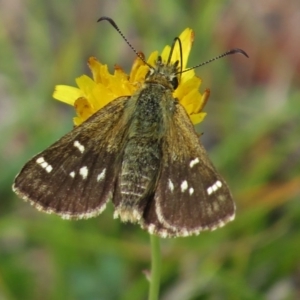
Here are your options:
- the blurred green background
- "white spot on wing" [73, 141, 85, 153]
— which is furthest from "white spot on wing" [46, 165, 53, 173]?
the blurred green background

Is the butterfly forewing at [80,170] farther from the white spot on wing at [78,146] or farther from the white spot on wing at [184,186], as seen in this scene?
the white spot on wing at [184,186]

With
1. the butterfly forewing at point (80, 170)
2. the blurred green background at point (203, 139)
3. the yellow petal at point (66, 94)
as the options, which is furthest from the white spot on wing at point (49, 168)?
the blurred green background at point (203, 139)

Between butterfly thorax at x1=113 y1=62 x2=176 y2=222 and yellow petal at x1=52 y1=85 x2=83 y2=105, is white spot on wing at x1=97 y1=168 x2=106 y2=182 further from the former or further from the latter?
yellow petal at x1=52 y1=85 x2=83 y2=105

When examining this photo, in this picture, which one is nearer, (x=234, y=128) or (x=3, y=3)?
(x=234, y=128)

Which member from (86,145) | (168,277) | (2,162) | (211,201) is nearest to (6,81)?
(2,162)

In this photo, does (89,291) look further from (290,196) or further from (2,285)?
(290,196)

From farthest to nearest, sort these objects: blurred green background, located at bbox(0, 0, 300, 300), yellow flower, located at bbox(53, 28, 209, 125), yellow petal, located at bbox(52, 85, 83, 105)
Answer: blurred green background, located at bbox(0, 0, 300, 300) < yellow petal, located at bbox(52, 85, 83, 105) < yellow flower, located at bbox(53, 28, 209, 125)

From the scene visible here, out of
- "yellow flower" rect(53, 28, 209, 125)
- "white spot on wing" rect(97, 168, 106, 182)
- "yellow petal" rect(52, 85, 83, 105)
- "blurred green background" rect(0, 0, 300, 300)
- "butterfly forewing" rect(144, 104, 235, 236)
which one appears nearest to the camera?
"butterfly forewing" rect(144, 104, 235, 236)
